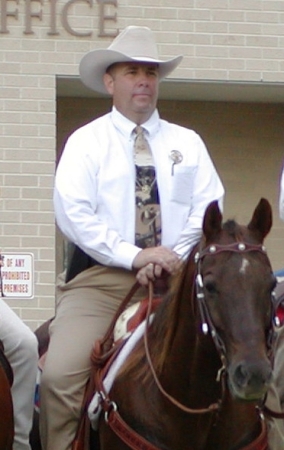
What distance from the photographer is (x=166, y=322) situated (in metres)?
5.75

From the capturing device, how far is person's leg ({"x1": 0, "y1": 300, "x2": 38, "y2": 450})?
6.61 m

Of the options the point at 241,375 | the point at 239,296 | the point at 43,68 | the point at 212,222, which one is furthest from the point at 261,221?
the point at 43,68

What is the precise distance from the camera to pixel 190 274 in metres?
5.55

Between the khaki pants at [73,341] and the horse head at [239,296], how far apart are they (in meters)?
1.20

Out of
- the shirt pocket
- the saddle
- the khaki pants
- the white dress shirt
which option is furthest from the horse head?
the shirt pocket

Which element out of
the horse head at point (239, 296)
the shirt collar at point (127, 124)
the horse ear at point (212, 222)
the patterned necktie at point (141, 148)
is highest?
the shirt collar at point (127, 124)

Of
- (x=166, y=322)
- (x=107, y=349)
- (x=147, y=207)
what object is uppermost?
(x=147, y=207)

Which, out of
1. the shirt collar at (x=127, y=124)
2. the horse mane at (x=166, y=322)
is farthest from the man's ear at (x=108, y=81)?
the horse mane at (x=166, y=322)

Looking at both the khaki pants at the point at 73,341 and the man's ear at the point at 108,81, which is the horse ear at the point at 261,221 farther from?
the man's ear at the point at 108,81

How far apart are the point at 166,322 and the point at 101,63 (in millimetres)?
1885

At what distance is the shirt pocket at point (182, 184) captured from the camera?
6773mm

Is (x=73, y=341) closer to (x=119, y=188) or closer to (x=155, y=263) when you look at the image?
(x=155, y=263)

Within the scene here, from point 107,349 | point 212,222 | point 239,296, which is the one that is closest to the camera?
point 239,296

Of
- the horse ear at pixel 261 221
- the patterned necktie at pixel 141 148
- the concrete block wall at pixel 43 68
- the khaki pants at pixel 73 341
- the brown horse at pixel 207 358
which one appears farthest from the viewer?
the concrete block wall at pixel 43 68
